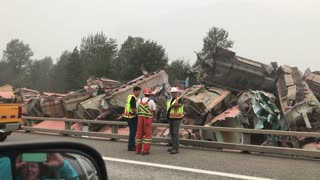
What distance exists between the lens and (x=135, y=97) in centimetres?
1271

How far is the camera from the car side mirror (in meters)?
1.83

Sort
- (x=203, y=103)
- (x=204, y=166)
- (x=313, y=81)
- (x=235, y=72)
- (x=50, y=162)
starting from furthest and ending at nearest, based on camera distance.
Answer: (x=313, y=81), (x=235, y=72), (x=203, y=103), (x=204, y=166), (x=50, y=162)

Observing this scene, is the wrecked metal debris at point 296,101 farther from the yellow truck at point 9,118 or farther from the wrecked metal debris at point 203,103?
the yellow truck at point 9,118

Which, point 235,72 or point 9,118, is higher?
point 235,72

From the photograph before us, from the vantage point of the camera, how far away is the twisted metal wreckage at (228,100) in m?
15.5

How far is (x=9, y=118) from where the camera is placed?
15.1 metres

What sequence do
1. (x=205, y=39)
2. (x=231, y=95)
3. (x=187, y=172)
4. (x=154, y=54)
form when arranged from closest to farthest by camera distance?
(x=187, y=172) < (x=231, y=95) < (x=154, y=54) < (x=205, y=39)

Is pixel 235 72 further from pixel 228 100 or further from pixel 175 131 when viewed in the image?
pixel 175 131

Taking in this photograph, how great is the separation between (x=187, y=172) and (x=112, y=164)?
6.15 feet

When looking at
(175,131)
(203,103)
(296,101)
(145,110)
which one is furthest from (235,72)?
(145,110)

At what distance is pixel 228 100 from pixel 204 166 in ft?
28.0

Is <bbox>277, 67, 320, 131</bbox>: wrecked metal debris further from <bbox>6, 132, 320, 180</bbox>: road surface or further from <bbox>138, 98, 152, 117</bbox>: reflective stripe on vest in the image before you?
<bbox>138, 98, 152, 117</bbox>: reflective stripe on vest

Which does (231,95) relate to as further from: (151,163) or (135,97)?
(151,163)

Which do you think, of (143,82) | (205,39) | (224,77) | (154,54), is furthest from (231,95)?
(205,39)
